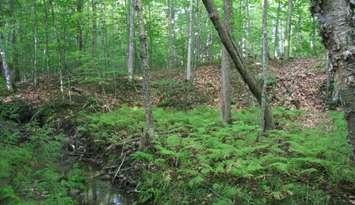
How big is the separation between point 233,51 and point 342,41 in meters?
6.02

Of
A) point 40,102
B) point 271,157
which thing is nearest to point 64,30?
point 40,102

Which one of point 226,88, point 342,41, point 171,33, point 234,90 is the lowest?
point 234,90

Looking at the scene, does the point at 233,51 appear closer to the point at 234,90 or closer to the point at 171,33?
the point at 234,90

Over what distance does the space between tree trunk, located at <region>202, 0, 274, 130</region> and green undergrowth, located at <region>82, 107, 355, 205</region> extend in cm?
59

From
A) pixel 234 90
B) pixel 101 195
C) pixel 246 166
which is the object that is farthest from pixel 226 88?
pixel 234 90

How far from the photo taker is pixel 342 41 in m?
2.71

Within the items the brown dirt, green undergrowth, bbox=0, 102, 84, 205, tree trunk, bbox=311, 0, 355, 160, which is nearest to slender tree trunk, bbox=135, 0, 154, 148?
green undergrowth, bbox=0, 102, 84, 205

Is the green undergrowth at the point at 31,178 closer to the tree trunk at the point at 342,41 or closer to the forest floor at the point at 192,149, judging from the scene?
the forest floor at the point at 192,149

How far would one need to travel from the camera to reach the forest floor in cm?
647

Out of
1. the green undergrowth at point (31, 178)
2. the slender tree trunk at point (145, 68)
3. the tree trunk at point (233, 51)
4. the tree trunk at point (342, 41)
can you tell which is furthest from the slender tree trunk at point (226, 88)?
the tree trunk at point (342, 41)

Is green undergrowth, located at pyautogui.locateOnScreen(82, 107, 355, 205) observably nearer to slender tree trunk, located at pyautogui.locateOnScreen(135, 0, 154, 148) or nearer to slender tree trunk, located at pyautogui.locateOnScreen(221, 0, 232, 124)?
slender tree trunk, located at pyautogui.locateOnScreen(135, 0, 154, 148)

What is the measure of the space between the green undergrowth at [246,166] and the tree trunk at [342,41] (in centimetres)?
369

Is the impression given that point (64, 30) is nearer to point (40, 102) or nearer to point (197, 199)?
point (40, 102)

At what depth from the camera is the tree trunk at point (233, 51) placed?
7.96 meters
